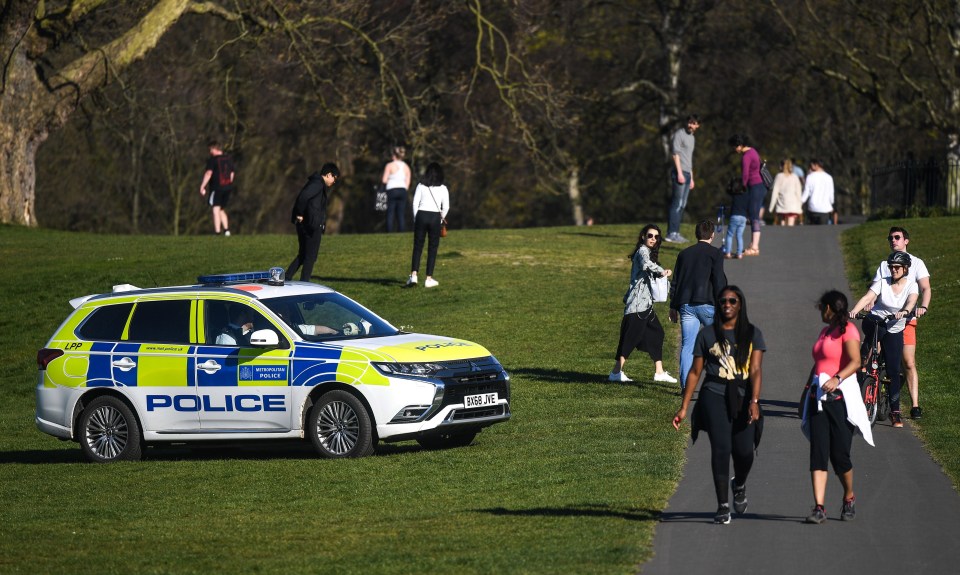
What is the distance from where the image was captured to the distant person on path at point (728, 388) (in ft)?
33.2

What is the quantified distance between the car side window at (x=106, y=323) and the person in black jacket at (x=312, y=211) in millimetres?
6496

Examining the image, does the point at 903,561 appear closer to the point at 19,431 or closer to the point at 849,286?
the point at 19,431

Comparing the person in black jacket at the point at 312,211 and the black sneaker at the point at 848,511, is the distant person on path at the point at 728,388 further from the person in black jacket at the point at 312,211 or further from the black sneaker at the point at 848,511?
the person in black jacket at the point at 312,211

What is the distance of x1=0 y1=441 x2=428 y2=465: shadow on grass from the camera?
14.5m

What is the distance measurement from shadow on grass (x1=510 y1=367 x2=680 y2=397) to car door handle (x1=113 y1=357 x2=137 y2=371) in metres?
5.43

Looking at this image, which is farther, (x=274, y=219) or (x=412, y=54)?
(x=274, y=219)

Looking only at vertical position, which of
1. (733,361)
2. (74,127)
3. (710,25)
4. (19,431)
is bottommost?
(19,431)

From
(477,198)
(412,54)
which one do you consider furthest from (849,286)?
(477,198)

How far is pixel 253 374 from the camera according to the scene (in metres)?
14.0

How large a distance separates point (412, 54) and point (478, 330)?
26714 mm

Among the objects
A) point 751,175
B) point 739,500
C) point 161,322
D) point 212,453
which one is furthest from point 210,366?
point 751,175

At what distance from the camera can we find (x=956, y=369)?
18.3 m

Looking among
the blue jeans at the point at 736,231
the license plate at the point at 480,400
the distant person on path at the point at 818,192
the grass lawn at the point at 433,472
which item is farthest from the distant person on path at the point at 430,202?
the distant person on path at the point at 818,192

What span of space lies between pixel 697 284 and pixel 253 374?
14.8ft
